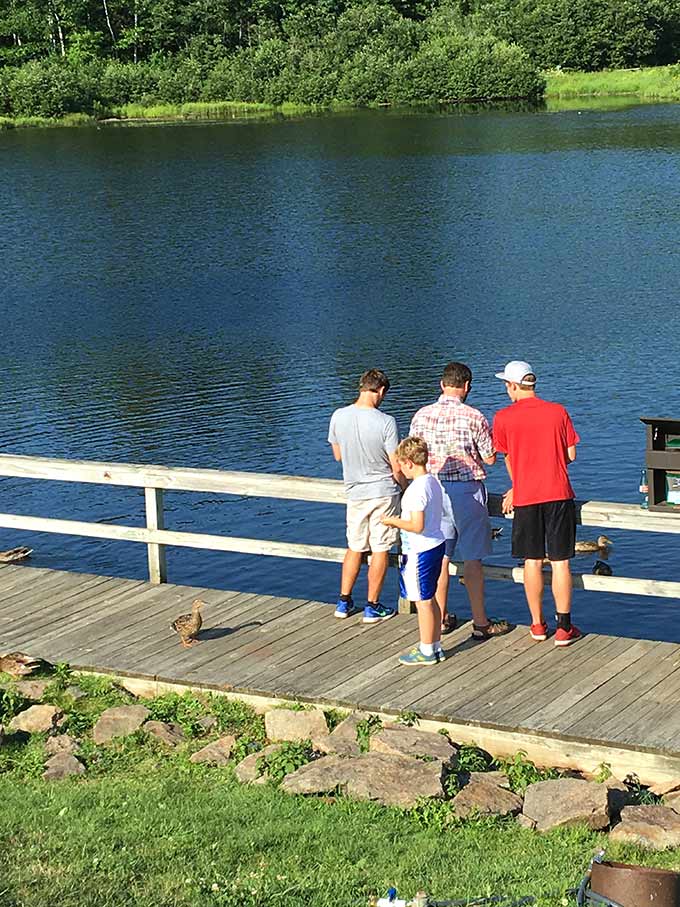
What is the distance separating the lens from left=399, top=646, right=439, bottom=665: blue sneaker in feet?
32.1

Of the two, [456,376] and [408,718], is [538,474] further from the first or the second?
[408,718]

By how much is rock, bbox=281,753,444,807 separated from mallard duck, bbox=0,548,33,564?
9.46m

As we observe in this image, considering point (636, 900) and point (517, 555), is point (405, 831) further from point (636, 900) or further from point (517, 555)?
point (517, 555)

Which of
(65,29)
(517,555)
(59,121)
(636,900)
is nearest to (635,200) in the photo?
(517,555)

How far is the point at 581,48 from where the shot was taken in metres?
98.4

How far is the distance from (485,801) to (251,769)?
1418mm

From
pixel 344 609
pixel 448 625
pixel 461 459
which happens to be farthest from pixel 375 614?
pixel 461 459

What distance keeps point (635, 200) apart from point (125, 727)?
3802cm

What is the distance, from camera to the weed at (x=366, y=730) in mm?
8844

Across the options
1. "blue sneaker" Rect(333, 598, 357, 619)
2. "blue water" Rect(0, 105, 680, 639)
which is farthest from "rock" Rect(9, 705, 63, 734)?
"blue water" Rect(0, 105, 680, 639)

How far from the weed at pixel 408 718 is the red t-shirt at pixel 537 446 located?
5.18 feet

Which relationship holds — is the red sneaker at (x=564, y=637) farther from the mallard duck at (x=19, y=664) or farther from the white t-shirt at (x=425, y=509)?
the mallard duck at (x=19, y=664)

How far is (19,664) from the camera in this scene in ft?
33.6

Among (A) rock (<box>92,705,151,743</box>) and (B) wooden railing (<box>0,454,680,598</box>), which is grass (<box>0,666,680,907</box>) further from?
(B) wooden railing (<box>0,454,680,598</box>)
